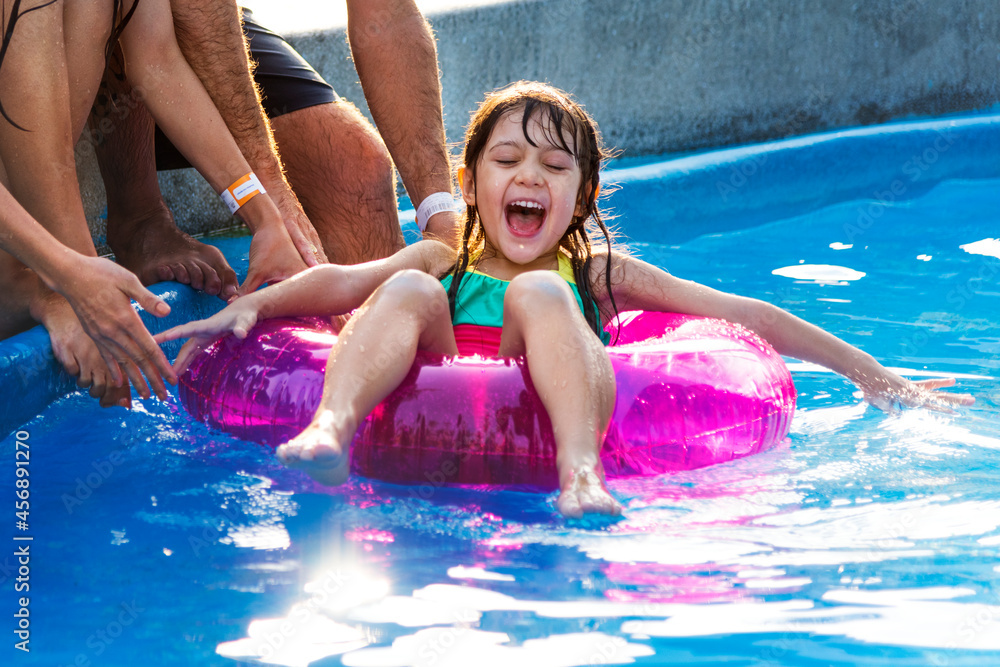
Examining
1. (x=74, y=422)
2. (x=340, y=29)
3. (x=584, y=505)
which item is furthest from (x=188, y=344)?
(x=340, y=29)

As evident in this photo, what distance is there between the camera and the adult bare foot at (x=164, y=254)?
2641 millimetres

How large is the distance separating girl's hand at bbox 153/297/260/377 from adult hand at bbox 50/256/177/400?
13 cm

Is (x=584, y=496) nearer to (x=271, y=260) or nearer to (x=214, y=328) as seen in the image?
(x=214, y=328)

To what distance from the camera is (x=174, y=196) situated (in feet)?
13.1

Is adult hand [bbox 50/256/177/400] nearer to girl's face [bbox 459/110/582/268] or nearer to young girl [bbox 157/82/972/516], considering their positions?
young girl [bbox 157/82/972/516]

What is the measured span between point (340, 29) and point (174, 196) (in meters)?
1.25

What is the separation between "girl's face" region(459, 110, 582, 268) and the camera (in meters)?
2.23

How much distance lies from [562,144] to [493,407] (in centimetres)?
77

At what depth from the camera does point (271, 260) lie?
7.47 feet

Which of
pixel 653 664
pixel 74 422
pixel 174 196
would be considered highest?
pixel 174 196

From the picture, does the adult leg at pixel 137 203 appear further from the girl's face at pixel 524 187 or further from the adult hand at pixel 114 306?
the girl's face at pixel 524 187

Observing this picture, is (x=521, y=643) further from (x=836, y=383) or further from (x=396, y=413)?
(x=836, y=383)

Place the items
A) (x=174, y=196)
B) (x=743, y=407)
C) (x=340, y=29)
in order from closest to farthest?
(x=743, y=407)
(x=174, y=196)
(x=340, y=29)

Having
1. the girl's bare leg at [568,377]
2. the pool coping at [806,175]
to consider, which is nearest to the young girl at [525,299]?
the girl's bare leg at [568,377]
